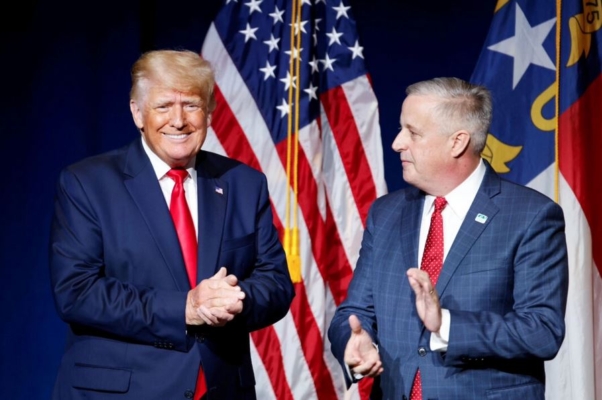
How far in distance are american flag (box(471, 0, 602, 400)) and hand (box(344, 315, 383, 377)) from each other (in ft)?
4.73

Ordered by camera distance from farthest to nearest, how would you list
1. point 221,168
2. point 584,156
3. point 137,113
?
point 584,156 → point 221,168 → point 137,113

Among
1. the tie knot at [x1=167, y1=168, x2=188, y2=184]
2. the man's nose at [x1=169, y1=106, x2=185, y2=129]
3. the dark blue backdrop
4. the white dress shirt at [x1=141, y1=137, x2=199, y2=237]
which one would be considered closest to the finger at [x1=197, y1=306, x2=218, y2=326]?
the white dress shirt at [x1=141, y1=137, x2=199, y2=237]

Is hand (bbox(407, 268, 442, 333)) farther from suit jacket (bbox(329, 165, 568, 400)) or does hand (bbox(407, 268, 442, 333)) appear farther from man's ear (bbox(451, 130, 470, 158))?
man's ear (bbox(451, 130, 470, 158))

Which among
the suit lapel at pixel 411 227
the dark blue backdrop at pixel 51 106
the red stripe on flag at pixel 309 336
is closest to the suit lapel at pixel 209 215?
the suit lapel at pixel 411 227

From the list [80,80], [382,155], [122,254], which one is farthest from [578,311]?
[80,80]

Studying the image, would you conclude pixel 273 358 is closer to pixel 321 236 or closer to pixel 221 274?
pixel 321 236

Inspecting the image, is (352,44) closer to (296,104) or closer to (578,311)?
(296,104)

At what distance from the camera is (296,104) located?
3977 mm

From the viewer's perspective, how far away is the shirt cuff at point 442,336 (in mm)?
2355

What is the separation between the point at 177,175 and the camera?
103 inches

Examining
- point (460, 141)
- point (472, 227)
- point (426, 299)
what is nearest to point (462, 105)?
point (460, 141)

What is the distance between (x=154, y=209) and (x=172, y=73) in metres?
0.38

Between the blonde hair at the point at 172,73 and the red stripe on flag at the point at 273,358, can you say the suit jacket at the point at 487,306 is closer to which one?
the blonde hair at the point at 172,73

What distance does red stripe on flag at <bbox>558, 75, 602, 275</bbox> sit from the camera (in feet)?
11.9
